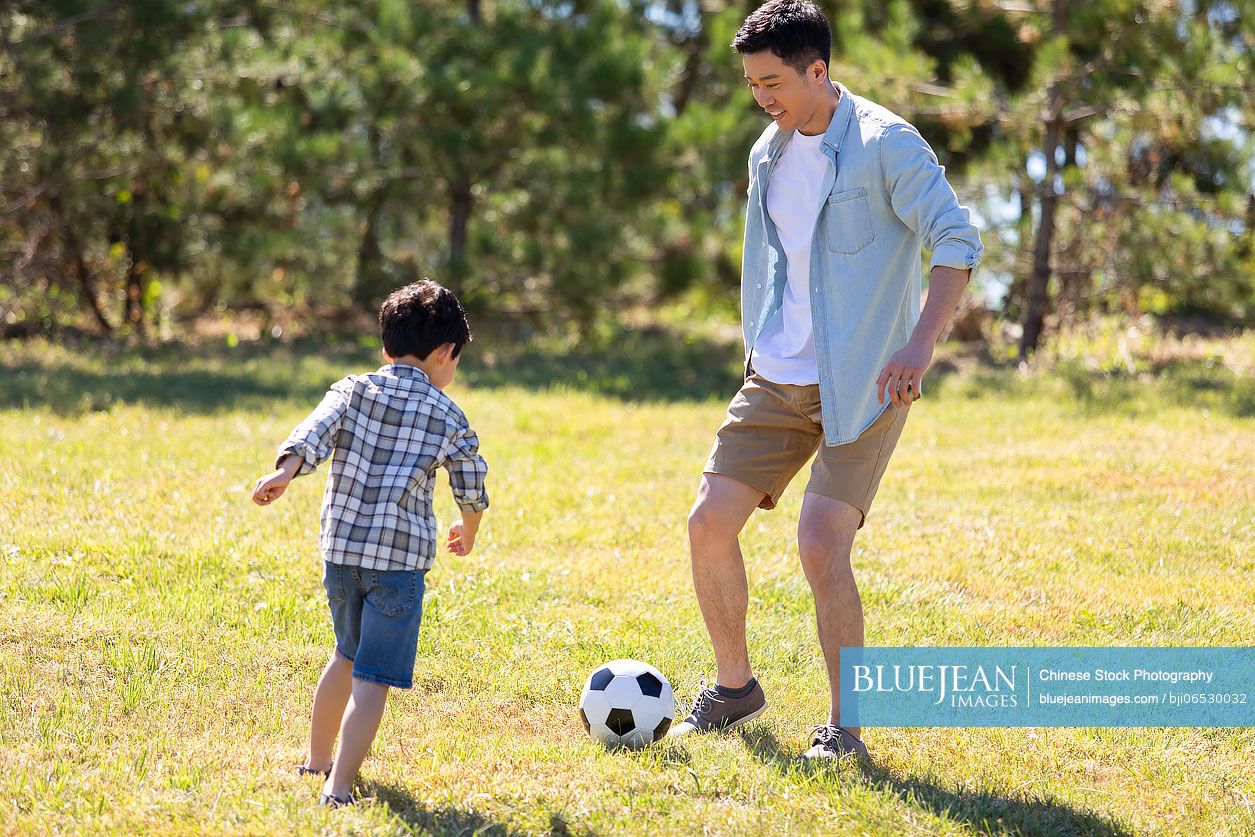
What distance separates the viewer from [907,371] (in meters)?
3.39

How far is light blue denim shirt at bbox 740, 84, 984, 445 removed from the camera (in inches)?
139

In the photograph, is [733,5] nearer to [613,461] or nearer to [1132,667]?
[613,461]

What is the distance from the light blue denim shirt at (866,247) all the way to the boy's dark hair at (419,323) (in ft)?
3.43

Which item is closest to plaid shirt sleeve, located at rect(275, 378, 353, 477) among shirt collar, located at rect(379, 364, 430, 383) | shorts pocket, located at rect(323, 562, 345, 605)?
shirt collar, located at rect(379, 364, 430, 383)

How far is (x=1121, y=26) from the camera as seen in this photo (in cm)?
984

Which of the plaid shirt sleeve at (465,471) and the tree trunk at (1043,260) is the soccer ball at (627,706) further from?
the tree trunk at (1043,260)

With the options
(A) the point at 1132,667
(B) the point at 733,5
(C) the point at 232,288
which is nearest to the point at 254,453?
(A) the point at 1132,667

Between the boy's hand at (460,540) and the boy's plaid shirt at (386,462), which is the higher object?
the boy's plaid shirt at (386,462)

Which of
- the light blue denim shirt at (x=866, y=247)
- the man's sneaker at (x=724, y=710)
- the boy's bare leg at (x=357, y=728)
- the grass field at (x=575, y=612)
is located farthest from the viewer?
the man's sneaker at (x=724, y=710)

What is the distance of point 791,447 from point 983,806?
3.67ft

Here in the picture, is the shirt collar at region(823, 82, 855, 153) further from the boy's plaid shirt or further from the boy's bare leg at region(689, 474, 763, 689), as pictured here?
the boy's plaid shirt

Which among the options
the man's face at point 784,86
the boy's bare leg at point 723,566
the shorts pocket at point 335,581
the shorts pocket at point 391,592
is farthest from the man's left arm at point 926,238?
the shorts pocket at point 335,581

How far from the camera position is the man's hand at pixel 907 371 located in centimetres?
338

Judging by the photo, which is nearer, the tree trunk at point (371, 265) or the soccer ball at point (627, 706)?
the soccer ball at point (627, 706)
